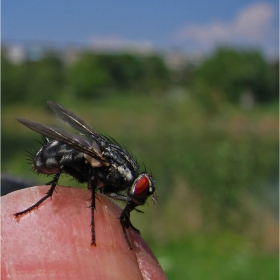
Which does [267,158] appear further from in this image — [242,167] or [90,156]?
[90,156]

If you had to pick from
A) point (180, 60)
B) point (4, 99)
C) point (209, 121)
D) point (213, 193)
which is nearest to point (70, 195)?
point (213, 193)

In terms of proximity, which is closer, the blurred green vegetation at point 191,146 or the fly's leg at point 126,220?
the fly's leg at point 126,220

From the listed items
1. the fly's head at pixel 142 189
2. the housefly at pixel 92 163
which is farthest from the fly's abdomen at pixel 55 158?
the fly's head at pixel 142 189

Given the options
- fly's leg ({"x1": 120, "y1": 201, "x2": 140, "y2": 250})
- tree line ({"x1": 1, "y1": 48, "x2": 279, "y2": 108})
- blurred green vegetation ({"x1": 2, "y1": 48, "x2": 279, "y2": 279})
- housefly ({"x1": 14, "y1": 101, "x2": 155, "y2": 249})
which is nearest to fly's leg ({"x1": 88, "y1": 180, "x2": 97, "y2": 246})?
housefly ({"x1": 14, "y1": 101, "x2": 155, "y2": 249})

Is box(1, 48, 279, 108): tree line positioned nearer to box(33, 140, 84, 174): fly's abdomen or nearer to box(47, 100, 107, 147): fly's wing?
box(47, 100, 107, 147): fly's wing

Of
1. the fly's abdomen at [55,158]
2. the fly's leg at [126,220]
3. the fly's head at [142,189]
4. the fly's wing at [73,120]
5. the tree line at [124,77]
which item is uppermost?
the fly's wing at [73,120]

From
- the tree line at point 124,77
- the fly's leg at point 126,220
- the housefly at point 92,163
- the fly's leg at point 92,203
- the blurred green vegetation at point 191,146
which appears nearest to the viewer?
the fly's leg at point 92,203

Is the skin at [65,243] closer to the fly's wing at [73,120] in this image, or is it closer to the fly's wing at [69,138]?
the fly's wing at [69,138]
